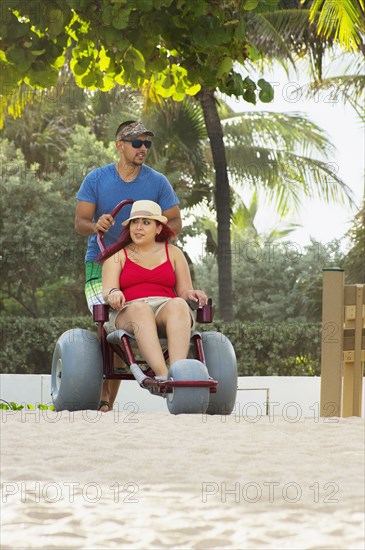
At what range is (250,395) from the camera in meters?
12.0

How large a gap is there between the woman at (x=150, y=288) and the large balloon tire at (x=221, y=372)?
1.14ft

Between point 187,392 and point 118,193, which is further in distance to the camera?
point 118,193

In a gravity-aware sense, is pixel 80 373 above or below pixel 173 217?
below

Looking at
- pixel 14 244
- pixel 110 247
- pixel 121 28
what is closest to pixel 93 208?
pixel 110 247

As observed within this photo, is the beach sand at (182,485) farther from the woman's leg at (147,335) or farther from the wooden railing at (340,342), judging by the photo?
the wooden railing at (340,342)

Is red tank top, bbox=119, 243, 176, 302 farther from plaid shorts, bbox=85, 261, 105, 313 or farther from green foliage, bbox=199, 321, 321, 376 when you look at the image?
green foliage, bbox=199, 321, 321, 376

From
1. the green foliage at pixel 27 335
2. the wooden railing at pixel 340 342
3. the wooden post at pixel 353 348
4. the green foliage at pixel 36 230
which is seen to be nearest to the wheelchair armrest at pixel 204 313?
the wooden railing at pixel 340 342

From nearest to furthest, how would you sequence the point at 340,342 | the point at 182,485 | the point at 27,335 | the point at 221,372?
1. the point at 182,485
2. the point at 221,372
3. the point at 340,342
4. the point at 27,335

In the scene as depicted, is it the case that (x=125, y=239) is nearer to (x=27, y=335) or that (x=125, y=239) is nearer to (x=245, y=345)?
(x=245, y=345)

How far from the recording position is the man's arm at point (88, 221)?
6.54m

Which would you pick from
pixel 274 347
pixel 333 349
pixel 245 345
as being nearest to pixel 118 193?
pixel 333 349

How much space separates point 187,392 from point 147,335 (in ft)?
1.60

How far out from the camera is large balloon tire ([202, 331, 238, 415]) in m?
6.41

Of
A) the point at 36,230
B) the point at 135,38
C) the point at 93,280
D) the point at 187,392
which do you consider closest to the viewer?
the point at 187,392
